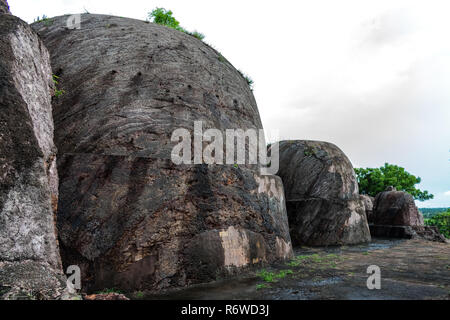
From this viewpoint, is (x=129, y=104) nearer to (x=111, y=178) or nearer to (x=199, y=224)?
(x=111, y=178)

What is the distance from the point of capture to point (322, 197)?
753 cm

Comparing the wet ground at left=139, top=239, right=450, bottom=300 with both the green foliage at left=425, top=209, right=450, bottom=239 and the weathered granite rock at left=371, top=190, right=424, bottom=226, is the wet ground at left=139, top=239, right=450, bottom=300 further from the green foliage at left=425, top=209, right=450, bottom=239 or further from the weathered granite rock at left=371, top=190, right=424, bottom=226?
the green foliage at left=425, top=209, right=450, bottom=239

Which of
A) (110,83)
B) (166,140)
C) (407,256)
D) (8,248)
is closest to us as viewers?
(8,248)

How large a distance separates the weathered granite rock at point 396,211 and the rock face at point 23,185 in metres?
10.0

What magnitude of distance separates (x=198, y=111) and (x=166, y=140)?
2.38ft

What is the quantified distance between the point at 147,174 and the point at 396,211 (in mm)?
9075

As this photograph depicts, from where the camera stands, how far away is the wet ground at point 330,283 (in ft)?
9.51

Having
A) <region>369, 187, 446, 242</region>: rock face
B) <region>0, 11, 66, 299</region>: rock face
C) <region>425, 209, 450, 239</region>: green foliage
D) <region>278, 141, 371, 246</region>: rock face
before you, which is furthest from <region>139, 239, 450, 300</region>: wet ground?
<region>425, 209, 450, 239</region>: green foliage

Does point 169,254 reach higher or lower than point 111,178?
lower

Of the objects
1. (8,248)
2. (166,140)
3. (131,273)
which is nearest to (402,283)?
(131,273)

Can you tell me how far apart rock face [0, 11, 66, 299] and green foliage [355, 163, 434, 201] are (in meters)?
31.9

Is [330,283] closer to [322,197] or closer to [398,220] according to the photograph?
[322,197]

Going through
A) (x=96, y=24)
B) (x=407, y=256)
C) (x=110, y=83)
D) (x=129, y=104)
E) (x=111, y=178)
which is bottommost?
(x=407, y=256)

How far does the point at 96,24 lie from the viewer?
5457 mm
